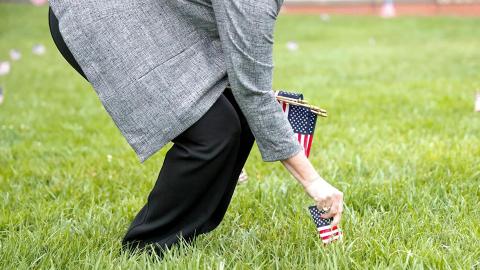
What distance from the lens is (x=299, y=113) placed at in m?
2.22

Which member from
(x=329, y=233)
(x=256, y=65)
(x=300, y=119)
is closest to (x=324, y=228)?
(x=329, y=233)

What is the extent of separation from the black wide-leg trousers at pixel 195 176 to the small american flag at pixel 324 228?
29cm

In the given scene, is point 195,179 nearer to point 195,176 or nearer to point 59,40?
point 195,176

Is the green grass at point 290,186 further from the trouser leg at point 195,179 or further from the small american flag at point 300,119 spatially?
the small american flag at point 300,119

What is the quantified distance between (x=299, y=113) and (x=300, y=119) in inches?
0.9

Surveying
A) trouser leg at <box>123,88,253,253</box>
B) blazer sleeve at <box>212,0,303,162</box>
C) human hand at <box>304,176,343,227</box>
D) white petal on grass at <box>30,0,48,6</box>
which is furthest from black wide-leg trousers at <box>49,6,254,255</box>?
white petal on grass at <box>30,0,48,6</box>

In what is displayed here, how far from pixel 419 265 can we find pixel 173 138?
82 cm

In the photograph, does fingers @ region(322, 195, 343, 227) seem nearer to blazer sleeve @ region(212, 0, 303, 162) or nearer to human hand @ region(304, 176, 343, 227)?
human hand @ region(304, 176, 343, 227)

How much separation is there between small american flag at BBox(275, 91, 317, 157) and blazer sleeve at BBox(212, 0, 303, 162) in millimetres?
237

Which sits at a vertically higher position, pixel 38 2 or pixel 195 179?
pixel 195 179

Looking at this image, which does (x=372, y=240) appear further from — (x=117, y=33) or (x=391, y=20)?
(x=391, y=20)

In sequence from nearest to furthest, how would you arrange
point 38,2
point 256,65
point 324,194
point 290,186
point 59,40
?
point 256,65, point 324,194, point 59,40, point 290,186, point 38,2

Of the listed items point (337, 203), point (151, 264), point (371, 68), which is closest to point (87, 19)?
point (151, 264)

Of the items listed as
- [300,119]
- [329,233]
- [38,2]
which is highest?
[300,119]
